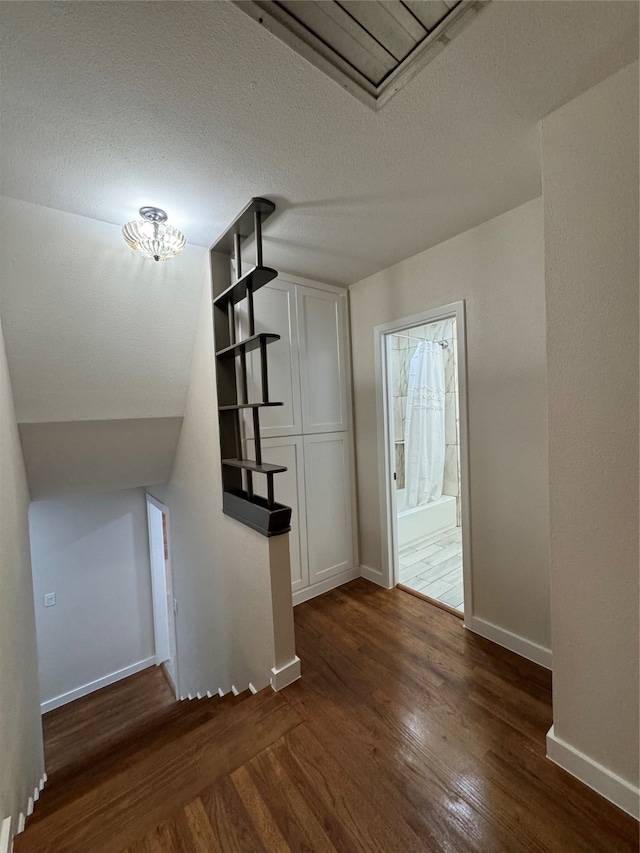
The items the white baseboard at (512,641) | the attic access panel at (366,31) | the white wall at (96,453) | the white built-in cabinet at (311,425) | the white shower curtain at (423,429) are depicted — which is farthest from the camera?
the white shower curtain at (423,429)

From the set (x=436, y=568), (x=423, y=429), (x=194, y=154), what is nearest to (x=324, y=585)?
(x=436, y=568)

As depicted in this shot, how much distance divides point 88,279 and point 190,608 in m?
2.58

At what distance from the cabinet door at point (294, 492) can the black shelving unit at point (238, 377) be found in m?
0.28

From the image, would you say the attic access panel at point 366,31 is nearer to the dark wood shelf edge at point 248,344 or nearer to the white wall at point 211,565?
the dark wood shelf edge at point 248,344

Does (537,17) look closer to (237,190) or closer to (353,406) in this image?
(237,190)

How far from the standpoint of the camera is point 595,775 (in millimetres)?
1182

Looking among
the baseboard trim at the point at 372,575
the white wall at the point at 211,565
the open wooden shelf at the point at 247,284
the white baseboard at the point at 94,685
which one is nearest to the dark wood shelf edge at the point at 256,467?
the white wall at the point at 211,565

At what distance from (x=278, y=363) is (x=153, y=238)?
1.06 m

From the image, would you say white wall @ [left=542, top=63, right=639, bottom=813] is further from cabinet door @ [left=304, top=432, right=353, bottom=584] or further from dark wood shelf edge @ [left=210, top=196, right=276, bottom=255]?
cabinet door @ [left=304, top=432, right=353, bottom=584]

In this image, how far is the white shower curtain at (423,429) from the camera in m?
4.10

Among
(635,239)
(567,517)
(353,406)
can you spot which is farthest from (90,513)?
(635,239)

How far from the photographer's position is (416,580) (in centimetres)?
287

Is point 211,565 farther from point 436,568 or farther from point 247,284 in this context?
point 436,568

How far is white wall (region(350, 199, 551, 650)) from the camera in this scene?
5.75 feet
